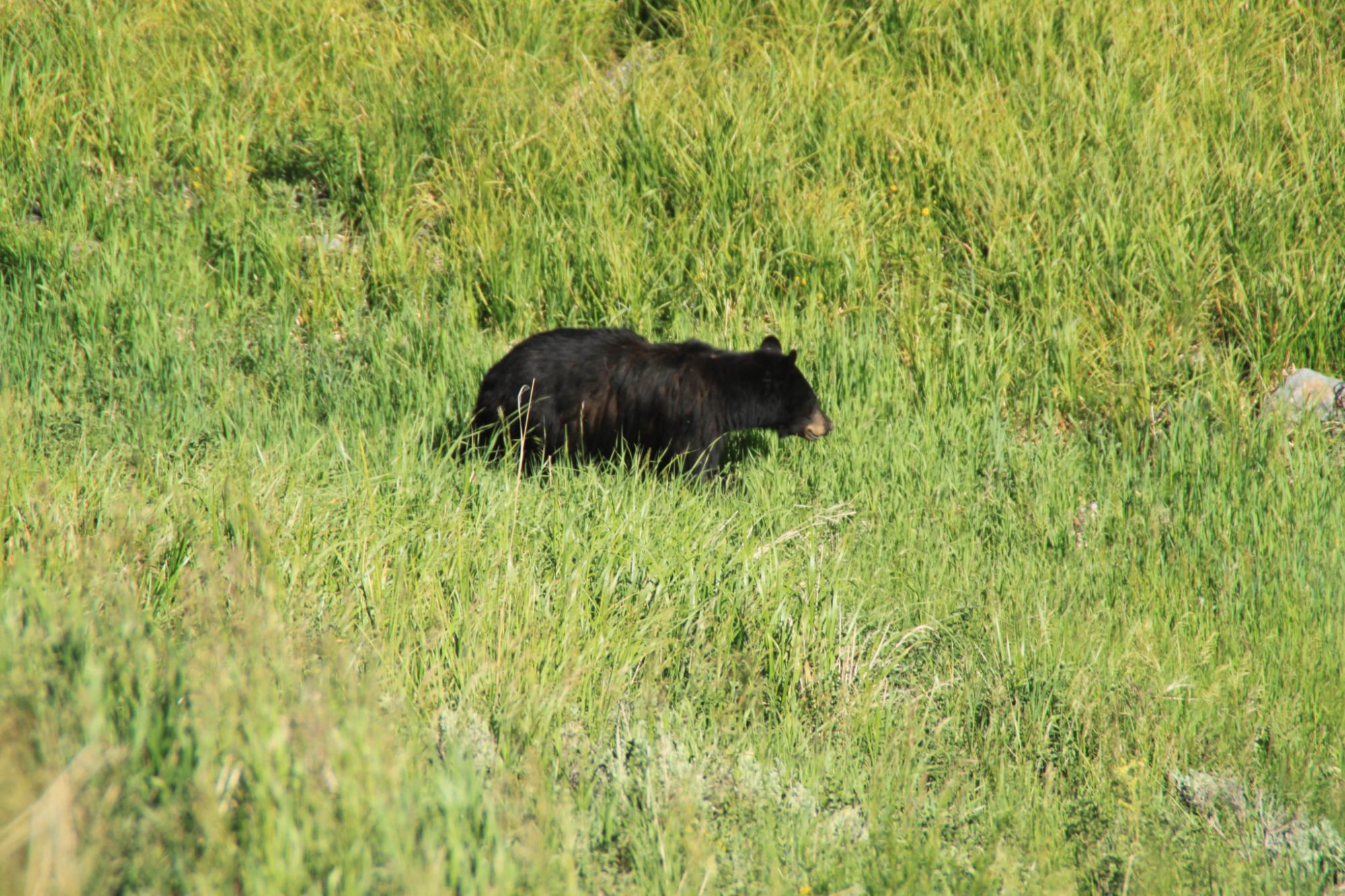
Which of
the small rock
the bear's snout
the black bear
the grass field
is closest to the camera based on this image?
the grass field

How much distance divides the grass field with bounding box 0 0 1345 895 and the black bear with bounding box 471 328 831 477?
0.26 metres

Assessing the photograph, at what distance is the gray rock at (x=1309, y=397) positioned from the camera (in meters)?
5.06

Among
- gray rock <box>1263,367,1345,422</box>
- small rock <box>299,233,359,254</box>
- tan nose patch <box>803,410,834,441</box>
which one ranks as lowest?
tan nose patch <box>803,410,834,441</box>

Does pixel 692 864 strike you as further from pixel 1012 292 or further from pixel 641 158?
pixel 641 158

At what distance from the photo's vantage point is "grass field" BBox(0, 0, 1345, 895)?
2.33 m

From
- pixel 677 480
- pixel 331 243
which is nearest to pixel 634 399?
pixel 677 480

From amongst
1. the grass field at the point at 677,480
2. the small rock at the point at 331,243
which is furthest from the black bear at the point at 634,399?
the small rock at the point at 331,243

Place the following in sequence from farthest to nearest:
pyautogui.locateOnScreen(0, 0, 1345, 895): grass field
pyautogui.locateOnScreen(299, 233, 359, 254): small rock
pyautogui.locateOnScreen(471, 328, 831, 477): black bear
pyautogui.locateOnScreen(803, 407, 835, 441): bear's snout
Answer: pyautogui.locateOnScreen(299, 233, 359, 254): small rock
pyautogui.locateOnScreen(803, 407, 835, 441): bear's snout
pyautogui.locateOnScreen(471, 328, 831, 477): black bear
pyautogui.locateOnScreen(0, 0, 1345, 895): grass field

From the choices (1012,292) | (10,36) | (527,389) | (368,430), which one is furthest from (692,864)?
(10,36)

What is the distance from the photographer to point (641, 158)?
6566mm

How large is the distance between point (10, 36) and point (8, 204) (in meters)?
1.72

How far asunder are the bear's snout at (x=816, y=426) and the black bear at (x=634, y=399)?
0.36ft

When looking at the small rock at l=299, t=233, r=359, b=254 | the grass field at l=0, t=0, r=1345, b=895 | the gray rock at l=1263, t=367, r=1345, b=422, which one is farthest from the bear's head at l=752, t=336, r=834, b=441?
the small rock at l=299, t=233, r=359, b=254

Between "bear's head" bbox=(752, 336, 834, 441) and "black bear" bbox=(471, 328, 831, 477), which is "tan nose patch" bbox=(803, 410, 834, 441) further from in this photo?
"black bear" bbox=(471, 328, 831, 477)
